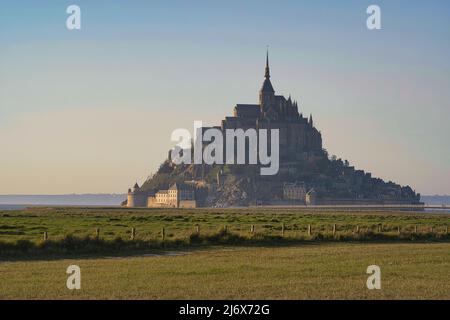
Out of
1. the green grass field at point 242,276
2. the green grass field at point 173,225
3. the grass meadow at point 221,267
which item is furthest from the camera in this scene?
the green grass field at point 173,225

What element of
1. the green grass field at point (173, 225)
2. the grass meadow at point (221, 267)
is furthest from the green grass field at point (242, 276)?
the green grass field at point (173, 225)

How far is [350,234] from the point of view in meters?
41.2

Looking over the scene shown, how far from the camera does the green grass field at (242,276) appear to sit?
58.9ft

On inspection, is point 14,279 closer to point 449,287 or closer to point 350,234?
point 449,287

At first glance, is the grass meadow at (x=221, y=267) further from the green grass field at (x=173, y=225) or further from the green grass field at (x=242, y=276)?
the green grass field at (x=173, y=225)

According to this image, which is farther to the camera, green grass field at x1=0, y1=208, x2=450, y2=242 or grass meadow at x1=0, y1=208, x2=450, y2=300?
green grass field at x1=0, y1=208, x2=450, y2=242

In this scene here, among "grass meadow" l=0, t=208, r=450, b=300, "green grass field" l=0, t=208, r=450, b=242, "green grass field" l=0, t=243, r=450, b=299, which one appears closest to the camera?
"green grass field" l=0, t=243, r=450, b=299

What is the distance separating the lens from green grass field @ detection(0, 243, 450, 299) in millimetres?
17953

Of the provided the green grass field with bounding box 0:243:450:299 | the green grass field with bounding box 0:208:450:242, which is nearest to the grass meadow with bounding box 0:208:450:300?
the green grass field with bounding box 0:243:450:299

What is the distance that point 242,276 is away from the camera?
21.8 metres

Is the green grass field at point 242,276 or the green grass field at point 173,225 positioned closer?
the green grass field at point 242,276

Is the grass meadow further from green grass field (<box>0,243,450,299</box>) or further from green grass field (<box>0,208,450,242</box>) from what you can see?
green grass field (<box>0,208,450,242</box>)

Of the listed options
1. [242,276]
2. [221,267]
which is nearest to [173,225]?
[221,267]
